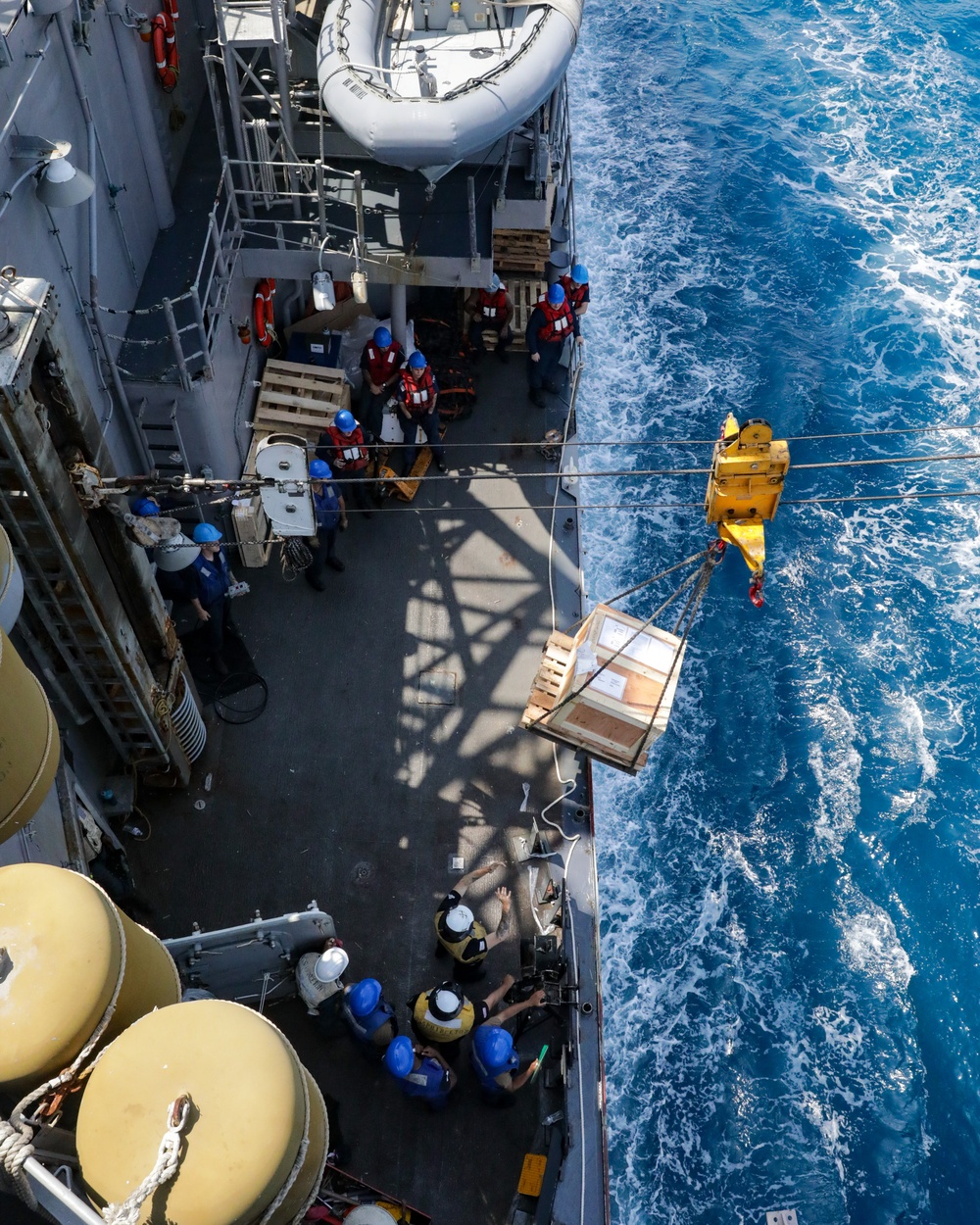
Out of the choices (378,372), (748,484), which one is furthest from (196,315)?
(748,484)

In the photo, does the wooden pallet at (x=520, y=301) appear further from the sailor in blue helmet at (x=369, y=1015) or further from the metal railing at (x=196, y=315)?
the sailor in blue helmet at (x=369, y=1015)

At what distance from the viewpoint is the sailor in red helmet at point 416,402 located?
49.6ft

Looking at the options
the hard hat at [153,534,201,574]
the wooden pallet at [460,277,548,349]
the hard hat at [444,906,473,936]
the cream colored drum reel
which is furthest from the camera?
the wooden pallet at [460,277,548,349]

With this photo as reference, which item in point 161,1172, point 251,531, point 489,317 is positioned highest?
point 161,1172

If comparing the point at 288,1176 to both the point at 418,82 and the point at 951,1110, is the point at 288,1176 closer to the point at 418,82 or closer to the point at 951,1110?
the point at 951,1110

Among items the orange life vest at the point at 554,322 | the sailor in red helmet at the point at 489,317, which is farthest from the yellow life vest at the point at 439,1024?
the sailor in red helmet at the point at 489,317

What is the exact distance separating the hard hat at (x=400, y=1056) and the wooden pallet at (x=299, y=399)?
325 inches

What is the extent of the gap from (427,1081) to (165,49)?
487 inches

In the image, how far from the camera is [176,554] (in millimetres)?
12625

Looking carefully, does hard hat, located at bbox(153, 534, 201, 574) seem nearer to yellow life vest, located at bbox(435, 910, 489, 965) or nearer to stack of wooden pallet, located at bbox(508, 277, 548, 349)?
yellow life vest, located at bbox(435, 910, 489, 965)

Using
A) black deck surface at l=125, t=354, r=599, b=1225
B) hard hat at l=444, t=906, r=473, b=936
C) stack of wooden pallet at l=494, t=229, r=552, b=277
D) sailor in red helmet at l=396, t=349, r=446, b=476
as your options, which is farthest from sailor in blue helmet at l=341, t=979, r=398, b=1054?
stack of wooden pallet at l=494, t=229, r=552, b=277

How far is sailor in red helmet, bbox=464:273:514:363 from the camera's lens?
55.2 ft

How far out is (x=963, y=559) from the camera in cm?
1775

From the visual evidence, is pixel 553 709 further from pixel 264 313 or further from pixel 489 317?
pixel 264 313
